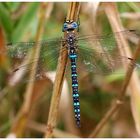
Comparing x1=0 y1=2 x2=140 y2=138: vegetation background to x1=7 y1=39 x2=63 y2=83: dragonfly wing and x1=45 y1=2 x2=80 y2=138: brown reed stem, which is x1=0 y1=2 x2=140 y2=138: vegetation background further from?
x1=45 y1=2 x2=80 y2=138: brown reed stem

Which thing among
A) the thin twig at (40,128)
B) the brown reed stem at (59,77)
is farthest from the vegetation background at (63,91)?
the brown reed stem at (59,77)

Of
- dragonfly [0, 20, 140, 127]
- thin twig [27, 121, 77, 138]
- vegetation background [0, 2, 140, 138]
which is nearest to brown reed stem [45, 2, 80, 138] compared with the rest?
dragonfly [0, 20, 140, 127]

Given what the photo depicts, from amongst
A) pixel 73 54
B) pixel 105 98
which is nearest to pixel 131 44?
pixel 105 98

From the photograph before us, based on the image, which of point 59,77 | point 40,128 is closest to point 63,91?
point 40,128

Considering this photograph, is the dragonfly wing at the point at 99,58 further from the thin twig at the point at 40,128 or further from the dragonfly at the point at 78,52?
the thin twig at the point at 40,128

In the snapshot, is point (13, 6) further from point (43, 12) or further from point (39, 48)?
point (39, 48)

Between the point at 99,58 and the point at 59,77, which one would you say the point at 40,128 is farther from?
the point at 59,77
